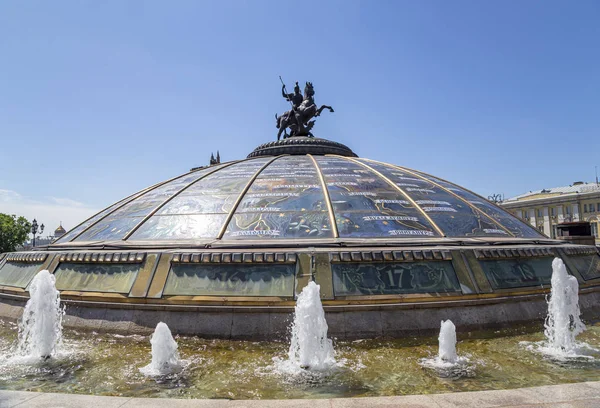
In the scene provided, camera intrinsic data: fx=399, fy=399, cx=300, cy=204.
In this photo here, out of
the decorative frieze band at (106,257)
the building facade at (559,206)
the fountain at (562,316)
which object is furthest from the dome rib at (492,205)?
the building facade at (559,206)

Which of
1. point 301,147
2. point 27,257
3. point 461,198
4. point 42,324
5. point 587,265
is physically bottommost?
point 42,324

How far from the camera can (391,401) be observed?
3611 millimetres

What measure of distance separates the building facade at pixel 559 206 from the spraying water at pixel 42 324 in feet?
159

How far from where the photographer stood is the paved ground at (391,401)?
3.42 m

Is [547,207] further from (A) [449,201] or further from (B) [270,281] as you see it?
(B) [270,281]

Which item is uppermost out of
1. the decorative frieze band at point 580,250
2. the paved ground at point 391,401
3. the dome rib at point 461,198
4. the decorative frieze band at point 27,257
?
the dome rib at point 461,198

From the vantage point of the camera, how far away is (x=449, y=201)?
10672mm

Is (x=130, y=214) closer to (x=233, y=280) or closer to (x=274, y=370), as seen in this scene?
(x=233, y=280)

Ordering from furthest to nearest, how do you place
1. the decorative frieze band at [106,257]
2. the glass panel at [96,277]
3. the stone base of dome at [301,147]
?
the stone base of dome at [301,147], the decorative frieze band at [106,257], the glass panel at [96,277]

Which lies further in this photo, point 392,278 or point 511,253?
point 511,253

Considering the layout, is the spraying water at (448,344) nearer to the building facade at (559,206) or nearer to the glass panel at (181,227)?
the glass panel at (181,227)

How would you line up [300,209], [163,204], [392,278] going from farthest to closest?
[163,204] < [300,209] < [392,278]

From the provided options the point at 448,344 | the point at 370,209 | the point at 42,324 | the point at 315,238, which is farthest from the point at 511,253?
the point at 42,324

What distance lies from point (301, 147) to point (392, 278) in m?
8.52
